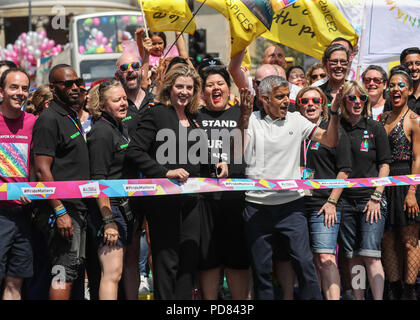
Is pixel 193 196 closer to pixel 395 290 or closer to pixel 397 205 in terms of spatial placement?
pixel 397 205

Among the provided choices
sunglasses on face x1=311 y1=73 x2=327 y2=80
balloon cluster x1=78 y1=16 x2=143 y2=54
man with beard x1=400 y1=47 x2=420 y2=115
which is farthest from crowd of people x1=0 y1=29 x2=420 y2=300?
balloon cluster x1=78 y1=16 x2=143 y2=54

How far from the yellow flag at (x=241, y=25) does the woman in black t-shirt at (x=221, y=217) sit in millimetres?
854

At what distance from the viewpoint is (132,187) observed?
5.80 metres

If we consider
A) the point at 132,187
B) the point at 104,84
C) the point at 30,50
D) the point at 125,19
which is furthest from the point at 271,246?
the point at 30,50

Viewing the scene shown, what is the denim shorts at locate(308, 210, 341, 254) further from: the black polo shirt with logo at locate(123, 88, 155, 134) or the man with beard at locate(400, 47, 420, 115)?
the man with beard at locate(400, 47, 420, 115)

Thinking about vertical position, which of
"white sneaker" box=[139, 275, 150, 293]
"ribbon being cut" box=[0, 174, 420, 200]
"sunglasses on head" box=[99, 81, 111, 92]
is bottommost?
"white sneaker" box=[139, 275, 150, 293]

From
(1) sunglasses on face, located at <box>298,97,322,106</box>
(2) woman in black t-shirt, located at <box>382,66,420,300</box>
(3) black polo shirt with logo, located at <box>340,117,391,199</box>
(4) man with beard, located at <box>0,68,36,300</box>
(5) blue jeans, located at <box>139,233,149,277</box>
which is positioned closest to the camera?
(4) man with beard, located at <box>0,68,36,300</box>

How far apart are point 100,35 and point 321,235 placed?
1463 centimetres

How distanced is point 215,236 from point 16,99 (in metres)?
2.14

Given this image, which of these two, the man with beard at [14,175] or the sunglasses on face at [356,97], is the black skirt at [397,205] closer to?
the sunglasses on face at [356,97]

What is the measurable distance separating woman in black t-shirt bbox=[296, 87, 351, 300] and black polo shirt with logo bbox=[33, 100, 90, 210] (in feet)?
6.90

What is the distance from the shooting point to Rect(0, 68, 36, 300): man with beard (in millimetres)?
5715

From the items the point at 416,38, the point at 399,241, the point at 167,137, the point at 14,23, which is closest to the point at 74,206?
the point at 167,137

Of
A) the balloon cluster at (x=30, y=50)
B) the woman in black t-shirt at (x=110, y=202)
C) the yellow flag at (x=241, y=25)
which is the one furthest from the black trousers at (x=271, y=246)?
the balloon cluster at (x=30, y=50)
